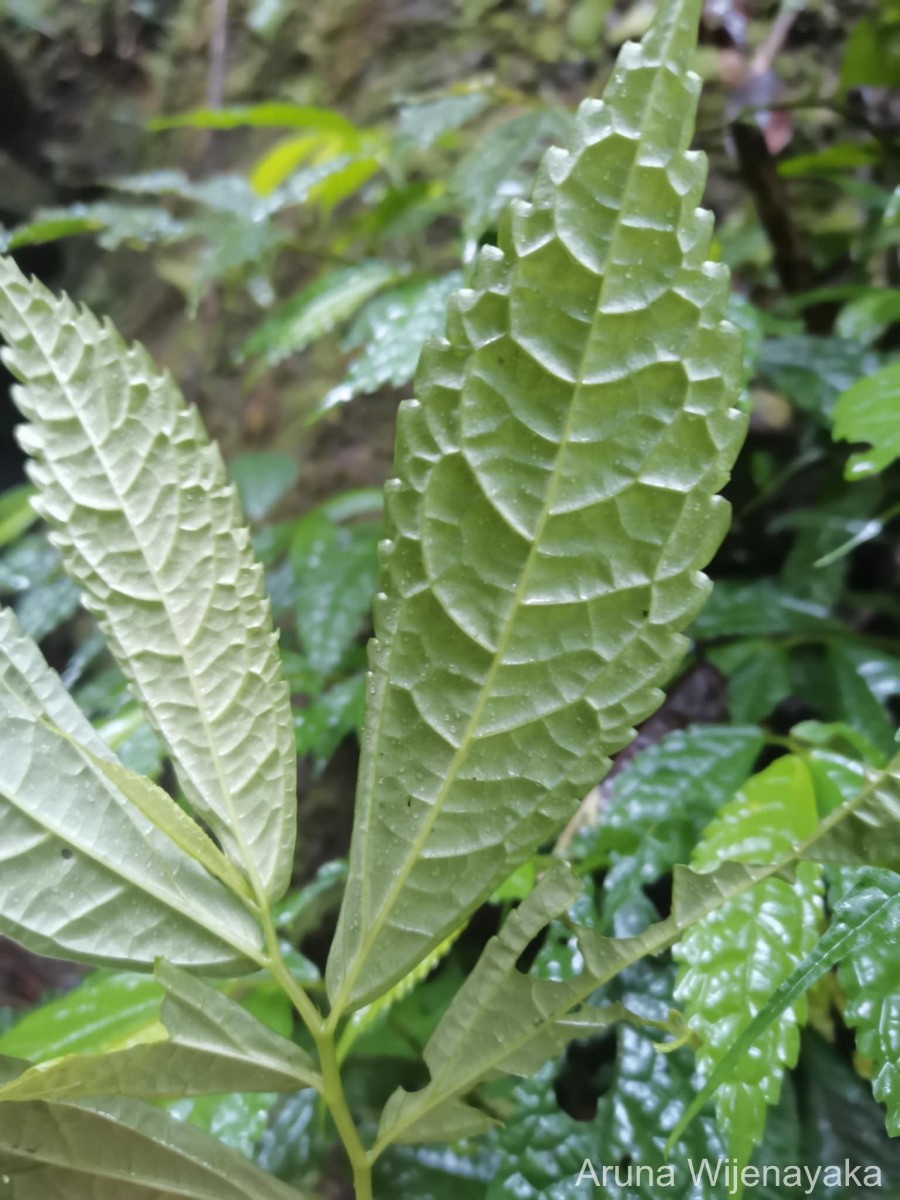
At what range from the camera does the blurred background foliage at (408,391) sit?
509 mm

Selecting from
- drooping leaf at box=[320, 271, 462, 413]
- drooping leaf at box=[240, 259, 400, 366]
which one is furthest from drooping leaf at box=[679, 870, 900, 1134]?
drooping leaf at box=[240, 259, 400, 366]

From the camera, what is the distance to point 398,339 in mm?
739

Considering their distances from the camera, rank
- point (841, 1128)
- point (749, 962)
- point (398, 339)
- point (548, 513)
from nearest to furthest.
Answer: point (548, 513), point (749, 962), point (841, 1128), point (398, 339)

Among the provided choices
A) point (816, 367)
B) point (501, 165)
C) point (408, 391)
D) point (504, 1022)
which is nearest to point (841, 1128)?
point (504, 1022)

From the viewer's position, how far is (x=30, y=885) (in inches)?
→ 11.3

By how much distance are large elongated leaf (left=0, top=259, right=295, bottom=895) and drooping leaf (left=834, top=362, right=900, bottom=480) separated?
37 centimetres

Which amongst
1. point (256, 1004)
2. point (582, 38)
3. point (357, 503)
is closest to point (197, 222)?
point (357, 503)

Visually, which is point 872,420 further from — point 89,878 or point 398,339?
point 89,878

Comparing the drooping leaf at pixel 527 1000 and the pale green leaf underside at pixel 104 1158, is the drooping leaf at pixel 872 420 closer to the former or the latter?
the drooping leaf at pixel 527 1000

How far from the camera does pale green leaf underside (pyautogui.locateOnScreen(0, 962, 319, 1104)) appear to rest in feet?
0.87

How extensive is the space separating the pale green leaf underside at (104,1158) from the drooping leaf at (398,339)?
1.75ft

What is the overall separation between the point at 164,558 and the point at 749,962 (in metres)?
0.31

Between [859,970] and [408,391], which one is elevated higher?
[408,391]

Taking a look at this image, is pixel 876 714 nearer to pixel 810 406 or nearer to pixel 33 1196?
pixel 810 406
